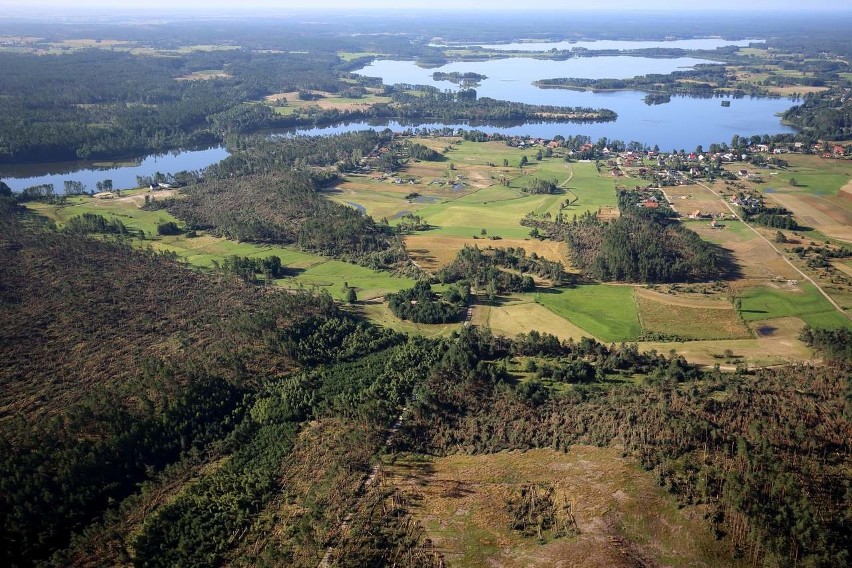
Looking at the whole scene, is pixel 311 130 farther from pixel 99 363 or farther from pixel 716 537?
pixel 716 537

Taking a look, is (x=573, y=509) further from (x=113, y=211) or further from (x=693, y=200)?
(x=113, y=211)

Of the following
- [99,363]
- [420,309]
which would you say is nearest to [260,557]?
[99,363]

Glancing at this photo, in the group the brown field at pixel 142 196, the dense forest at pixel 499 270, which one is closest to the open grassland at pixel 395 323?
the dense forest at pixel 499 270

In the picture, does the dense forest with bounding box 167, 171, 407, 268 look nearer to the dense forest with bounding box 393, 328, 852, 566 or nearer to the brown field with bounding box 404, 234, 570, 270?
the brown field with bounding box 404, 234, 570, 270

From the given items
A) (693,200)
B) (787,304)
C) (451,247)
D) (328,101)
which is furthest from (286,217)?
(328,101)

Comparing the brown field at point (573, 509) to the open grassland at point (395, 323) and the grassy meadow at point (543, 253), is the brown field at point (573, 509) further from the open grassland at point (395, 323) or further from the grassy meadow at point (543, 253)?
the grassy meadow at point (543, 253)
